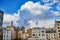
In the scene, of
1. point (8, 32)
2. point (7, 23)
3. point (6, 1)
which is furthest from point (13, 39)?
point (6, 1)

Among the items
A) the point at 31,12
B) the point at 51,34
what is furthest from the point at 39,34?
the point at 31,12

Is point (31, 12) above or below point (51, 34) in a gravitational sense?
above

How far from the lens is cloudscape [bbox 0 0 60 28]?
2931mm

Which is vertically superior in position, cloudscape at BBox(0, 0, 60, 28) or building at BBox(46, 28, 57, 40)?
cloudscape at BBox(0, 0, 60, 28)

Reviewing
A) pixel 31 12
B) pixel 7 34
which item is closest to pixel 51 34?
pixel 31 12

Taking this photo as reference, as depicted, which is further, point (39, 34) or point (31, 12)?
point (31, 12)

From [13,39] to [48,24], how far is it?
79 centimetres

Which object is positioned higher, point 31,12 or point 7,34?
point 31,12

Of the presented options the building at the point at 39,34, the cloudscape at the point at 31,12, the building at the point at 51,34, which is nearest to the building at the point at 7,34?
the cloudscape at the point at 31,12

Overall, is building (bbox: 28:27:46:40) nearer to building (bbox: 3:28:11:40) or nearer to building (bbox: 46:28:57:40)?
building (bbox: 46:28:57:40)

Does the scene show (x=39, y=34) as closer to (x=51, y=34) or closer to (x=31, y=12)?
(x=51, y=34)

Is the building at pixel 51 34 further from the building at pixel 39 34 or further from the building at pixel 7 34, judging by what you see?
the building at pixel 7 34

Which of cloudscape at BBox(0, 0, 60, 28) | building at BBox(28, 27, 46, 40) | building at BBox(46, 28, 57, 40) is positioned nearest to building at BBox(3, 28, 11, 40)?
cloudscape at BBox(0, 0, 60, 28)

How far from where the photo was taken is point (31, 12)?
3014mm
